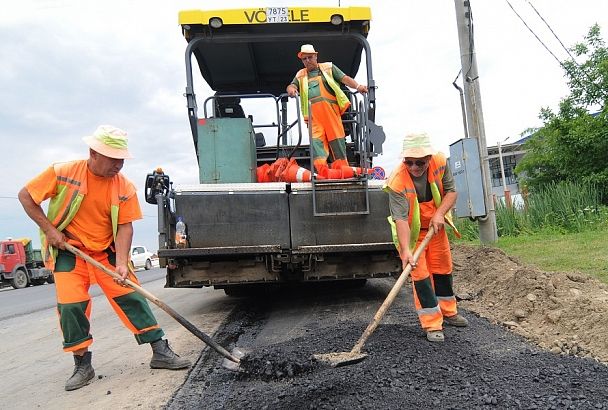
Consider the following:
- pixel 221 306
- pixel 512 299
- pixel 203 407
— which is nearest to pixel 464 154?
pixel 512 299

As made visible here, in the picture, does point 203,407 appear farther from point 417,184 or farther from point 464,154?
point 464,154

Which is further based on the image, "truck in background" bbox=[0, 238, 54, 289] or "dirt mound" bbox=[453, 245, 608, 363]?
"truck in background" bbox=[0, 238, 54, 289]

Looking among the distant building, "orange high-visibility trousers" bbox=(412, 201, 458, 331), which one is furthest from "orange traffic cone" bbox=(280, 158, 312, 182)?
the distant building

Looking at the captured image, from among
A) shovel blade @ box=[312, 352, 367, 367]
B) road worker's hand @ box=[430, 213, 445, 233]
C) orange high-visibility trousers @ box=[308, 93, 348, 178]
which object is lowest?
shovel blade @ box=[312, 352, 367, 367]

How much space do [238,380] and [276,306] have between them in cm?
280

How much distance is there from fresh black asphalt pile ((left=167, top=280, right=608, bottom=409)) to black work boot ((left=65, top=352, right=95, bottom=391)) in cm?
73

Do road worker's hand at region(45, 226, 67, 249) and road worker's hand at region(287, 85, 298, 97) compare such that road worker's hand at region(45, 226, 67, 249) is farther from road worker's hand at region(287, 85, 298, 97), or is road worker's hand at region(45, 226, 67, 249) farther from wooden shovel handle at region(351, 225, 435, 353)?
road worker's hand at region(287, 85, 298, 97)

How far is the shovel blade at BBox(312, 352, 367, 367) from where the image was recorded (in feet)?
10.2

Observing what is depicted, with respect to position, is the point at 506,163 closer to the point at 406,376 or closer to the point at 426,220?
the point at 426,220

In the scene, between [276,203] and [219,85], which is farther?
[219,85]

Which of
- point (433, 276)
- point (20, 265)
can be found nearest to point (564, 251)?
point (433, 276)

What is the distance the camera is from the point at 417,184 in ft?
12.9

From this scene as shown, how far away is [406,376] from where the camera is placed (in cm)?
285

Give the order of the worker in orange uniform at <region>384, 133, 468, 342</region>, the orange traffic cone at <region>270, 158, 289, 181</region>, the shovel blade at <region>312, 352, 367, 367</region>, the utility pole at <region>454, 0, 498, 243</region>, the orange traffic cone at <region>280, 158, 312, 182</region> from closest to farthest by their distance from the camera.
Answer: the shovel blade at <region>312, 352, 367, 367</region>
the worker in orange uniform at <region>384, 133, 468, 342</region>
the orange traffic cone at <region>280, 158, 312, 182</region>
the orange traffic cone at <region>270, 158, 289, 181</region>
the utility pole at <region>454, 0, 498, 243</region>
